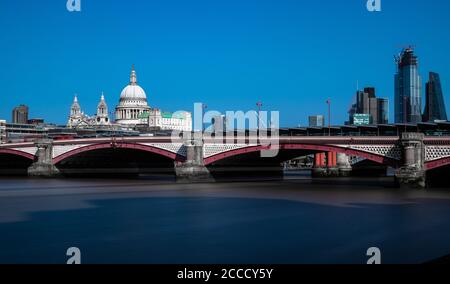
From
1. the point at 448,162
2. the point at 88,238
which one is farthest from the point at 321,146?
the point at 88,238

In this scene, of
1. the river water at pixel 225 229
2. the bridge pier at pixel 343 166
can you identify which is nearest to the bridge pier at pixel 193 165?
the river water at pixel 225 229

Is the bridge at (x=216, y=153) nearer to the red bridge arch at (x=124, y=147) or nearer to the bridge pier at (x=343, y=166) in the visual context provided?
the red bridge arch at (x=124, y=147)

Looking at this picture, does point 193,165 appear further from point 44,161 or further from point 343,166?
point 343,166

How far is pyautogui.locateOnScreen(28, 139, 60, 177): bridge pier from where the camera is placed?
69000 millimetres

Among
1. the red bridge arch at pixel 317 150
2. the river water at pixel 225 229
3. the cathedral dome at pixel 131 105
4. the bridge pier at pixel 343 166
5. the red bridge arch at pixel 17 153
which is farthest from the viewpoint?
the cathedral dome at pixel 131 105

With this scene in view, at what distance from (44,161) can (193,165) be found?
2396 cm

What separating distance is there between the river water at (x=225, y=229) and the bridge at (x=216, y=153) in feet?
21.9

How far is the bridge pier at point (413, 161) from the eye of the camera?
139ft

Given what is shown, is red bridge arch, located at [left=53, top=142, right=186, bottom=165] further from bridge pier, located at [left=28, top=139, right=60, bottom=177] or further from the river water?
the river water

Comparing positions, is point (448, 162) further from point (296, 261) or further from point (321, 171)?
point (321, 171)

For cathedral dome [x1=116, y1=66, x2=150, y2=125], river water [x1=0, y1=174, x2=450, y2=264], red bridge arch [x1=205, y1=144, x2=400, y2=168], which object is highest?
cathedral dome [x1=116, y1=66, x2=150, y2=125]

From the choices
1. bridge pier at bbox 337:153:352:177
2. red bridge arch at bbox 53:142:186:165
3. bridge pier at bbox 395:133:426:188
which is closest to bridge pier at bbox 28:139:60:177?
red bridge arch at bbox 53:142:186:165

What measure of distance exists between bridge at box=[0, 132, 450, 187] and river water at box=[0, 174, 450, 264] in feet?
21.9
